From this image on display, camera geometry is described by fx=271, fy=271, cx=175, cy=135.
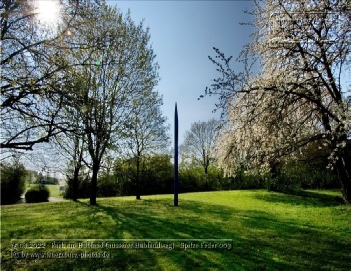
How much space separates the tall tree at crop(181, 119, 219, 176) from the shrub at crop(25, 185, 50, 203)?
70.1 feet

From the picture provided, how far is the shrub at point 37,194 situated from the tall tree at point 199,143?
70.1 ft

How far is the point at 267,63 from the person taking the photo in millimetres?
9391

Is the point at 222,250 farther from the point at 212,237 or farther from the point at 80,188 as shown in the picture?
the point at 80,188

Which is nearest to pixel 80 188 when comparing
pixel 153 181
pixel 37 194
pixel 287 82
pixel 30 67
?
pixel 37 194

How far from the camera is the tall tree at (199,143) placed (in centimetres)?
3962

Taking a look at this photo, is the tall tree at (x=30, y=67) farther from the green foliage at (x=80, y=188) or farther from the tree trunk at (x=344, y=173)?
the green foliage at (x=80, y=188)

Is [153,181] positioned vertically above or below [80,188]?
above

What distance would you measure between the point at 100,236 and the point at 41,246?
5.04 feet

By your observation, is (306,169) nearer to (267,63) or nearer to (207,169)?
(267,63)

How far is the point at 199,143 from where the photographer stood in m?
40.8

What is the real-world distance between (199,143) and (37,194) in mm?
23385

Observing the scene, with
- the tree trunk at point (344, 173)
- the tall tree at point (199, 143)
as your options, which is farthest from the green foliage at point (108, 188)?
the tree trunk at point (344, 173)

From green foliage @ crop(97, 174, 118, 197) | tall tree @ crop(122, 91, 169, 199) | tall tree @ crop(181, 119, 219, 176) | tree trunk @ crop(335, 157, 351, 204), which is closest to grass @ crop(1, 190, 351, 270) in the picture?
tree trunk @ crop(335, 157, 351, 204)

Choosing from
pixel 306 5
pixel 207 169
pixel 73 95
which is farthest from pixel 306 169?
pixel 207 169
